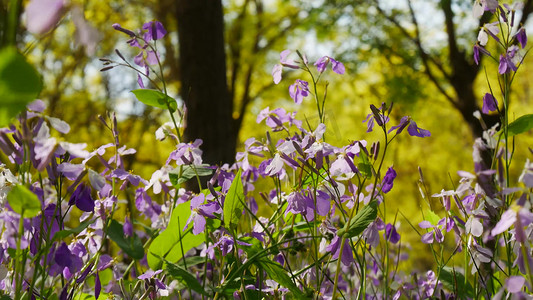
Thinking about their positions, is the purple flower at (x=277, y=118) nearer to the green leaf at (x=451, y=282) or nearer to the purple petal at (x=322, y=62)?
the purple petal at (x=322, y=62)

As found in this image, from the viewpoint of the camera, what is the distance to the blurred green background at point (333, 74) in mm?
7133

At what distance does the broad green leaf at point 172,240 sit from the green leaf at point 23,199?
0.43m

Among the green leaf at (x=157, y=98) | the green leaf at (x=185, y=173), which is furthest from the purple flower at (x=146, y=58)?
the green leaf at (x=185, y=173)

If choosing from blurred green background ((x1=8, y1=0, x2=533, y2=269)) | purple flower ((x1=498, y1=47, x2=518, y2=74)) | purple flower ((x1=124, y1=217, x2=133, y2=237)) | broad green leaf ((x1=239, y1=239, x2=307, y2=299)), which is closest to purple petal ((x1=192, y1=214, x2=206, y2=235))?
broad green leaf ((x1=239, y1=239, x2=307, y2=299))

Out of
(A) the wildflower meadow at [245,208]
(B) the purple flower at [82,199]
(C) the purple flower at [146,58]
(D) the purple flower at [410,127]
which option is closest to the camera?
(A) the wildflower meadow at [245,208]

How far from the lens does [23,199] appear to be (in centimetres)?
67

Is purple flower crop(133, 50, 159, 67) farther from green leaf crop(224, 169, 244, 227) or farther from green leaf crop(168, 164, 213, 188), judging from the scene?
green leaf crop(224, 169, 244, 227)

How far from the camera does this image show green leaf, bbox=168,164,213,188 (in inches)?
47.5

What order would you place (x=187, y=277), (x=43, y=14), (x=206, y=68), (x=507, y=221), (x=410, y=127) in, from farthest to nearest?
(x=206, y=68) < (x=410, y=127) < (x=187, y=277) < (x=507, y=221) < (x=43, y=14)

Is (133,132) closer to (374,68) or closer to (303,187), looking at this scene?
(374,68)

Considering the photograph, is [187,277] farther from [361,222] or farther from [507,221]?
[507,221]

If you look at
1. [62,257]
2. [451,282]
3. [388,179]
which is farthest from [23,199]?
[451,282]

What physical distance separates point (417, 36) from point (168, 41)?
4.61 metres

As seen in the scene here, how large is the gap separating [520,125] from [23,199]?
0.95 m
